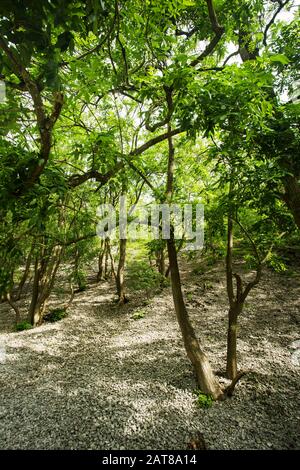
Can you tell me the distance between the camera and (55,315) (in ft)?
28.1

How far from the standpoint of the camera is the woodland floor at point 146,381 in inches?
141

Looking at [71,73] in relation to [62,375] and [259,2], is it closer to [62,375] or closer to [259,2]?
[259,2]

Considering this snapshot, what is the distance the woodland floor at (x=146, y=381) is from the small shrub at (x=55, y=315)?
278 mm

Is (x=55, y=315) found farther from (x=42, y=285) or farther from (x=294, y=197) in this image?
(x=294, y=197)

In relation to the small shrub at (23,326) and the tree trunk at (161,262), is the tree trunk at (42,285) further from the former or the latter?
the tree trunk at (161,262)

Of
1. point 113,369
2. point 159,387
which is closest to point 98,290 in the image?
point 113,369

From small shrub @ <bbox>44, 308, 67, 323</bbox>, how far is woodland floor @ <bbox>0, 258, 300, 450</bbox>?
0.28 meters

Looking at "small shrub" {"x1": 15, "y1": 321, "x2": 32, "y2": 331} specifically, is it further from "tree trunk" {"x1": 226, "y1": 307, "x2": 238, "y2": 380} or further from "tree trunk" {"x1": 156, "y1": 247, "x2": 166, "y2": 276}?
"tree trunk" {"x1": 226, "y1": 307, "x2": 238, "y2": 380}

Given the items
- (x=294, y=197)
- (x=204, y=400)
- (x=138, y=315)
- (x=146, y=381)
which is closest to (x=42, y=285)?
(x=138, y=315)

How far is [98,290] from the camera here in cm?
1116

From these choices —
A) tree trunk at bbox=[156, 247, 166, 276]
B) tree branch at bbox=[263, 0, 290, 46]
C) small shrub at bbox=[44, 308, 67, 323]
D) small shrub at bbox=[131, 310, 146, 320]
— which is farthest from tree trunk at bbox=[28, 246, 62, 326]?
tree branch at bbox=[263, 0, 290, 46]

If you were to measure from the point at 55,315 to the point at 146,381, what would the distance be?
4896 mm

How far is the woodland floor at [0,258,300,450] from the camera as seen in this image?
358cm

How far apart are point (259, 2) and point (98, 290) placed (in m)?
10.3
